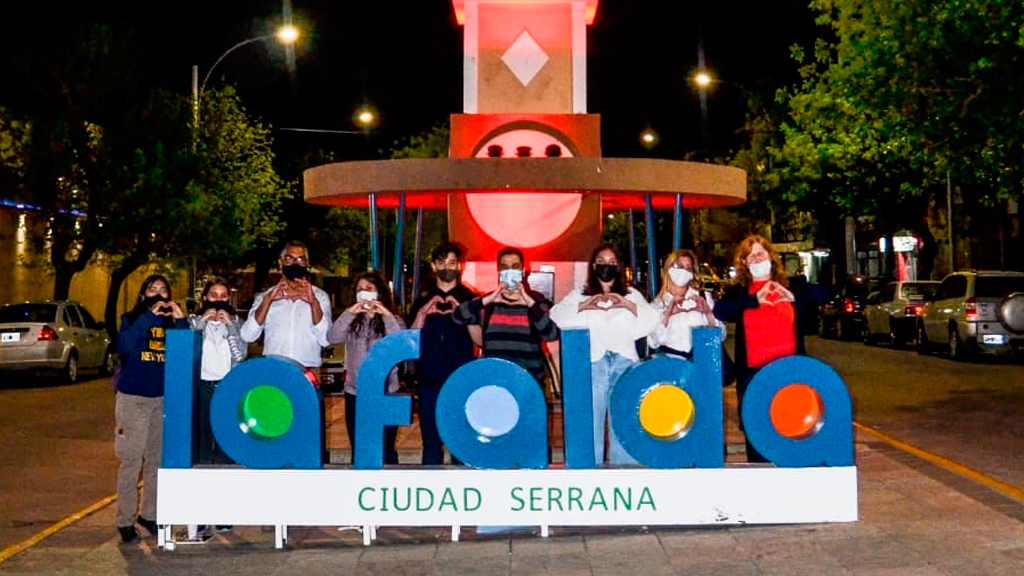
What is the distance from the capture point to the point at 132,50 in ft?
104

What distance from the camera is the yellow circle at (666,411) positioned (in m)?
8.43

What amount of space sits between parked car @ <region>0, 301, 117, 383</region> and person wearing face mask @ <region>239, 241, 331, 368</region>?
1525cm

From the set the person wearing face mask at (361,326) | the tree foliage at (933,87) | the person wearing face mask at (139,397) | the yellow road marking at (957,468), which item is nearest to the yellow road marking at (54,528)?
the person wearing face mask at (139,397)

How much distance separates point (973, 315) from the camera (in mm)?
24375

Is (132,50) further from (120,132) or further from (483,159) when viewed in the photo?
(483,159)

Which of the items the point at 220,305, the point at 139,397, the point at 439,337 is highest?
the point at 220,305

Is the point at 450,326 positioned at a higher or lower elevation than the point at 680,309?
lower

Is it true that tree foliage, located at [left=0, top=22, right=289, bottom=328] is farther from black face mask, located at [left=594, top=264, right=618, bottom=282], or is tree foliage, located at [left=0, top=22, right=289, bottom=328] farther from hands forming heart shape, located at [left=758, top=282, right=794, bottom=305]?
hands forming heart shape, located at [left=758, top=282, right=794, bottom=305]

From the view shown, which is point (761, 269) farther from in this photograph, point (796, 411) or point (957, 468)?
point (957, 468)

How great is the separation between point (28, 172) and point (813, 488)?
25151mm

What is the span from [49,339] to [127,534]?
15.4 meters

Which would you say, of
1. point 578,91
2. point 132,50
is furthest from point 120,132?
point 578,91

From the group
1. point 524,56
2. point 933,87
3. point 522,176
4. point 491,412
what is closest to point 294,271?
point 491,412

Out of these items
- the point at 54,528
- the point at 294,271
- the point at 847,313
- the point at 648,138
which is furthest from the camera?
the point at 648,138
